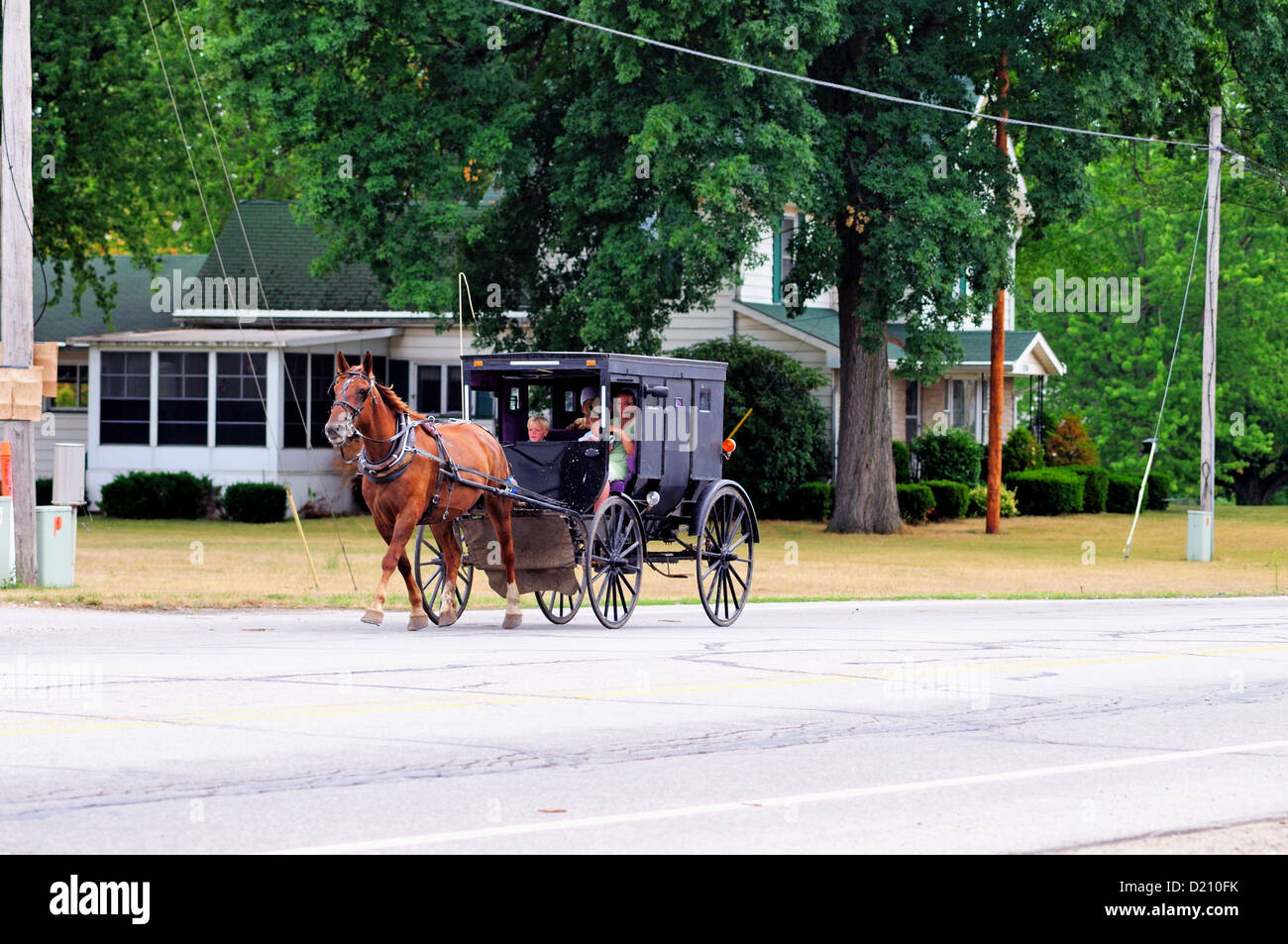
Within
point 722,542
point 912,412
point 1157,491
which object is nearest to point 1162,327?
point 1157,491

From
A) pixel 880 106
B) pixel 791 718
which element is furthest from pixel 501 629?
pixel 880 106

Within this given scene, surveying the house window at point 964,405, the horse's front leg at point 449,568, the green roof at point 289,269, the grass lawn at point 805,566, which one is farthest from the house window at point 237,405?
the horse's front leg at point 449,568

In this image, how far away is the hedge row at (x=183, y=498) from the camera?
1496 inches

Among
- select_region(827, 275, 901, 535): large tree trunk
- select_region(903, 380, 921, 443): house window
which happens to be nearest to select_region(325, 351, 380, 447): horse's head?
select_region(827, 275, 901, 535): large tree trunk

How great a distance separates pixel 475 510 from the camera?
17.5 m

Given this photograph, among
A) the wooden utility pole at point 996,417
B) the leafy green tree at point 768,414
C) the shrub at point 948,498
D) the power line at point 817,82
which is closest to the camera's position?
the power line at point 817,82

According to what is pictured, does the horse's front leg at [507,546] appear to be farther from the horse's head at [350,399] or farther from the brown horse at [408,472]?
the horse's head at [350,399]

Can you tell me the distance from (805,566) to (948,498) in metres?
13.8

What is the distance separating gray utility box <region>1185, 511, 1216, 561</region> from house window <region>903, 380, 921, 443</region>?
1311 cm

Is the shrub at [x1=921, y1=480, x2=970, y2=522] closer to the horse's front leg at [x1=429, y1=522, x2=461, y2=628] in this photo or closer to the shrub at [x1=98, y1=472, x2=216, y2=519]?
the shrub at [x1=98, y1=472, x2=216, y2=519]

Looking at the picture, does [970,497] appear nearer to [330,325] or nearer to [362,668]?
[330,325]

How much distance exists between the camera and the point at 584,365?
17.4 metres

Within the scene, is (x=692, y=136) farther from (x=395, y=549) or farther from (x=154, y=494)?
(x=154, y=494)

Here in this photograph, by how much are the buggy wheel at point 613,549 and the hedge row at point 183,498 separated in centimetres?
2160
